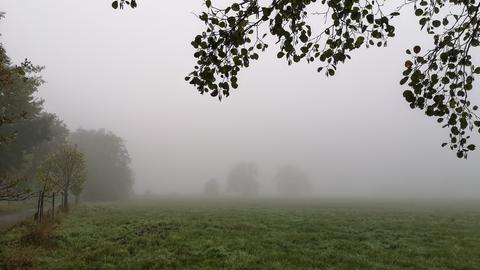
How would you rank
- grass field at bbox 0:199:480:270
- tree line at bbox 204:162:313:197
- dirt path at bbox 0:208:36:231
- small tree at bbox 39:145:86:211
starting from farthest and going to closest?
tree line at bbox 204:162:313:197
small tree at bbox 39:145:86:211
dirt path at bbox 0:208:36:231
grass field at bbox 0:199:480:270

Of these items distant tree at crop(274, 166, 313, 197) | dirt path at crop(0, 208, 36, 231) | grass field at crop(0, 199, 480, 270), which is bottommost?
grass field at crop(0, 199, 480, 270)

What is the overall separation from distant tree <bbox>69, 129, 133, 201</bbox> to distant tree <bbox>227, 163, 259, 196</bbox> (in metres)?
63.7

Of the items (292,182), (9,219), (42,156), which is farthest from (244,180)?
(9,219)

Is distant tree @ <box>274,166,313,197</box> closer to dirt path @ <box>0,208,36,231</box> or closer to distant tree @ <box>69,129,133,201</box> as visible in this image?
distant tree @ <box>69,129,133,201</box>

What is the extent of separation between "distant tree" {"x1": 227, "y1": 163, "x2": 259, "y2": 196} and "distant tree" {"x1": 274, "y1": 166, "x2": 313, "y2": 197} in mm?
11319

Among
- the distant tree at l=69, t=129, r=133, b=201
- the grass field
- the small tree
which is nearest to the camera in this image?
the grass field

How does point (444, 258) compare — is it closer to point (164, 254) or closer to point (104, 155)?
point (164, 254)

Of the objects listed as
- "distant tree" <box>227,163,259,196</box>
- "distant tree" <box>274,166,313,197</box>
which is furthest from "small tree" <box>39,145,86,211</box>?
"distant tree" <box>274,166,313,197</box>

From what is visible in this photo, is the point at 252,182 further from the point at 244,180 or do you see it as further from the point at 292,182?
Result: the point at 292,182

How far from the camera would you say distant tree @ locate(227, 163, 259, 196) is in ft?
502

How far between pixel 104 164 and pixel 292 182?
90.4m

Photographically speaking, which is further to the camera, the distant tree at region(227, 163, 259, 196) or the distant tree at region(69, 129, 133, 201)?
the distant tree at region(227, 163, 259, 196)

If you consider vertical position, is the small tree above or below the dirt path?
above

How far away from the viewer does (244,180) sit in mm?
153375
